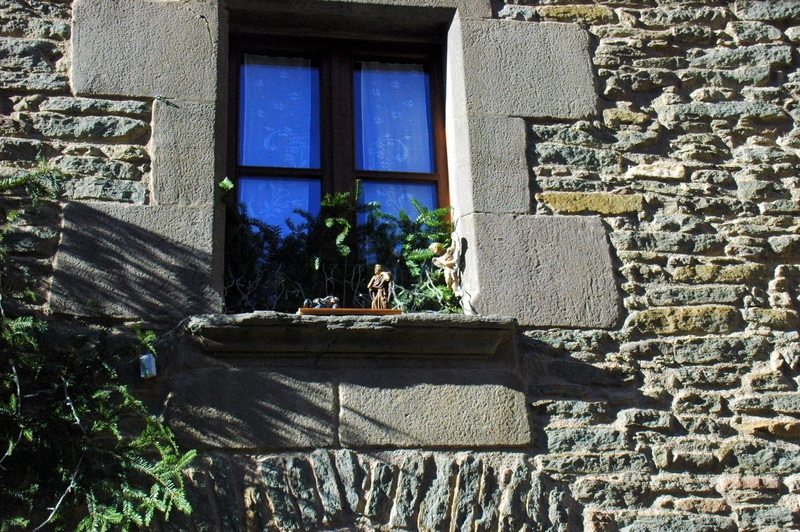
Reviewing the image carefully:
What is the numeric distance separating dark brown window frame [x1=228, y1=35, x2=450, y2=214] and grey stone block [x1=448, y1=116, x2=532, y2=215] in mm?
238

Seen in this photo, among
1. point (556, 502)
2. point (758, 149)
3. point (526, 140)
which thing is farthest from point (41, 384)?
point (758, 149)

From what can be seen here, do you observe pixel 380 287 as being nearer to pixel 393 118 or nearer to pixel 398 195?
pixel 398 195

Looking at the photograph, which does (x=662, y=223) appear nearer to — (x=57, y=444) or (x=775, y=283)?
(x=775, y=283)

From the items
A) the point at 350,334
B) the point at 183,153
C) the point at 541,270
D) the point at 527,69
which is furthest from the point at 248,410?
the point at 527,69

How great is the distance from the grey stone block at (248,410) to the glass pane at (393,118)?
4.24 ft

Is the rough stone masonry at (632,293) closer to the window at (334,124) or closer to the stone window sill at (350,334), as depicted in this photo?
the stone window sill at (350,334)

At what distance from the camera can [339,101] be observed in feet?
15.4

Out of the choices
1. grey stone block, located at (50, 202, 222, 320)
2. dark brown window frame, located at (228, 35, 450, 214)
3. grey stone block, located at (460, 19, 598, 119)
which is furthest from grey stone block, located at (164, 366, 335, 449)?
grey stone block, located at (460, 19, 598, 119)

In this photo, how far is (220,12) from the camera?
450cm

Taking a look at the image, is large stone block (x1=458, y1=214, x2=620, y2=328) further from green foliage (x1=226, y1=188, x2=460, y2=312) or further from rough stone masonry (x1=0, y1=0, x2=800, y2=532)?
green foliage (x1=226, y1=188, x2=460, y2=312)

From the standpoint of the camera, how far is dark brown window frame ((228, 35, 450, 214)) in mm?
4516

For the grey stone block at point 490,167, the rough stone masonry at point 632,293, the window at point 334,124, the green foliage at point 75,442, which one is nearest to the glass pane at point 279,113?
the window at point 334,124

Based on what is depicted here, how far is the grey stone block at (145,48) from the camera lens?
419 centimetres

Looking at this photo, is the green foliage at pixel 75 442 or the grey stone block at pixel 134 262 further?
the grey stone block at pixel 134 262
